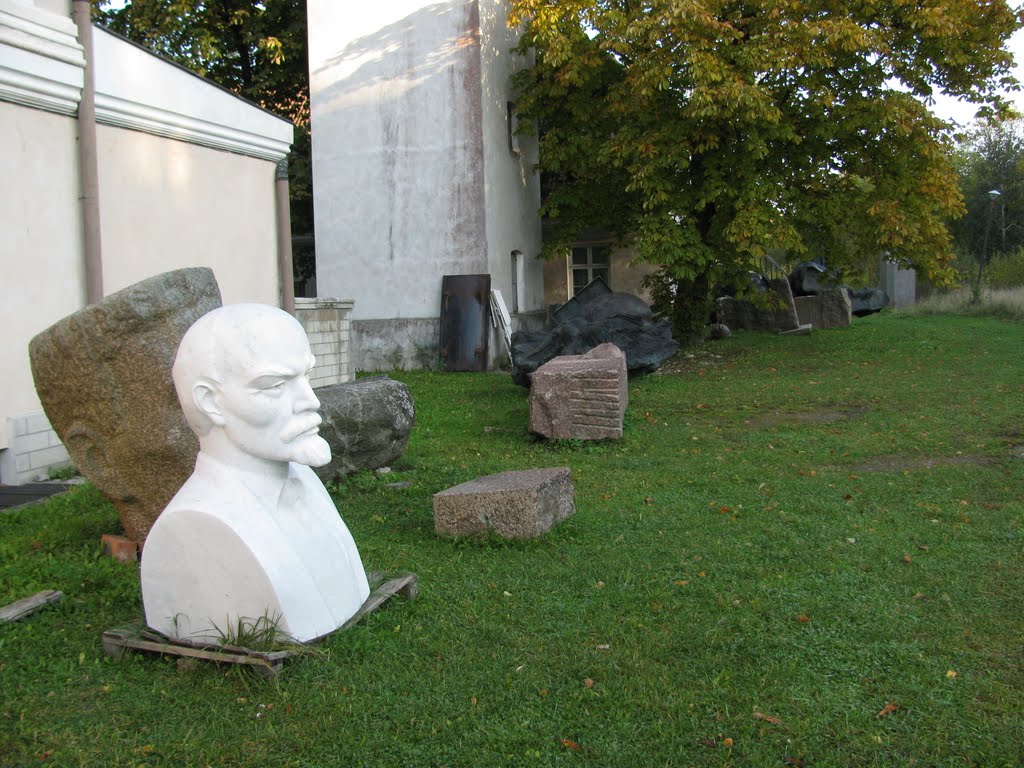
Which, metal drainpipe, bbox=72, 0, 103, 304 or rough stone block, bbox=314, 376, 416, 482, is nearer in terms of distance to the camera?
rough stone block, bbox=314, 376, 416, 482

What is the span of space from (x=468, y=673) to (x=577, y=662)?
47cm

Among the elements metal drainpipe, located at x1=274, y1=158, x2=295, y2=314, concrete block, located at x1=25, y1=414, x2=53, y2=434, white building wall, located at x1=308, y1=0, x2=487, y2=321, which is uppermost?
white building wall, located at x1=308, y1=0, x2=487, y2=321

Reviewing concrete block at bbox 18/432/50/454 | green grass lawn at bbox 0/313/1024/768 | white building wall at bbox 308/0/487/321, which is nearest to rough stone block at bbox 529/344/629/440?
green grass lawn at bbox 0/313/1024/768

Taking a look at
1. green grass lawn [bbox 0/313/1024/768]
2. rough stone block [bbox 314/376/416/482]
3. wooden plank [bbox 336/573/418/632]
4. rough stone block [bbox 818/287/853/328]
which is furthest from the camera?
rough stone block [bbox 818/287/853/328]

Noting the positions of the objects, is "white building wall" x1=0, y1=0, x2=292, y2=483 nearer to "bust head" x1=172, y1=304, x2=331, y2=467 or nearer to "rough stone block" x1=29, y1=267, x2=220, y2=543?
"rough stone block" x1=29, y1=267, x2=220, y2=543

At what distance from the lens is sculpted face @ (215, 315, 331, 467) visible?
3902 mm

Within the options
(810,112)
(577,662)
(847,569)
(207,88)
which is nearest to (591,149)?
(810,112)

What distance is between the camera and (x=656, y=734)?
3.41m

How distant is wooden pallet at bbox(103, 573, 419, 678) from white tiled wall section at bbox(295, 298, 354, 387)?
835 cm

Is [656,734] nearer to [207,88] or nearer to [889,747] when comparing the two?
[889,747]

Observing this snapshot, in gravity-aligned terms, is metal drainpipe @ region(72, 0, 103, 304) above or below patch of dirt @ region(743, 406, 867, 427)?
above

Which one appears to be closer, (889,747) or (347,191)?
(889,747)

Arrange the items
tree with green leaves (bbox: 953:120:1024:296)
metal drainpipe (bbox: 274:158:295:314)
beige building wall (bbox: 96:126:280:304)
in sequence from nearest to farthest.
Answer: beige building wall (bbox: 96:126:280:304) → metal drainpipe (bbox: 274:158:295:314) → tree with green leaves (bbox: 953:120:1024:296)

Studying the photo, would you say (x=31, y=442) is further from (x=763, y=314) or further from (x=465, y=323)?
(x=763, y=314)
